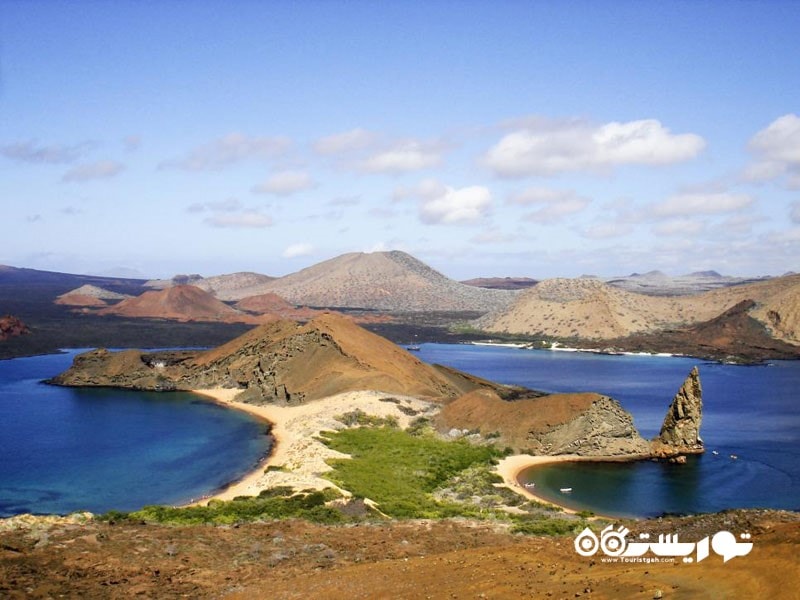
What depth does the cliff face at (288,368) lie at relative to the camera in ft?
241

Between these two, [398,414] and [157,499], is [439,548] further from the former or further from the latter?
[398,414]

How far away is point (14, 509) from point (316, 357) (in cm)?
4155

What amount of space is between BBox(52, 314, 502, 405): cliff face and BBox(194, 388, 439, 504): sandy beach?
7.59ft

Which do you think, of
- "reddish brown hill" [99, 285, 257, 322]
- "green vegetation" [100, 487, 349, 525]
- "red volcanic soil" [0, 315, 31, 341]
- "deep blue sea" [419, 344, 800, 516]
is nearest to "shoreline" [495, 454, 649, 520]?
"deep blue sea" [419, 344, 800, 516]

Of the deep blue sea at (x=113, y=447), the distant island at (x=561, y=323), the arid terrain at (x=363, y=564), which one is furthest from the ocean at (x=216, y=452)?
the distant island at (x=561, y=323)

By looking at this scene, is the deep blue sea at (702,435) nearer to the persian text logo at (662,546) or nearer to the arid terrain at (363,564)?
the arid terrain at (363,564)

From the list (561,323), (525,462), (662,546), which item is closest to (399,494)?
(525,462)

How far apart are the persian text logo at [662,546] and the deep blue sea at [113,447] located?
24961mm

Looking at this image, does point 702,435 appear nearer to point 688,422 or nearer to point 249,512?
point 688,422

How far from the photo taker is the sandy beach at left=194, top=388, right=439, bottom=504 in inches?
1591

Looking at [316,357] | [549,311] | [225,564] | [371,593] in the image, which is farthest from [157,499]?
[549,311]

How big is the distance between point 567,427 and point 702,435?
14502mm

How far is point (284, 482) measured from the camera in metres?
39.4

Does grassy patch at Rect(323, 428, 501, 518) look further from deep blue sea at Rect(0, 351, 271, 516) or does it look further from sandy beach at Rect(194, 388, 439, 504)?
deep blue sea at Rect(0, 351, 271, 516)
